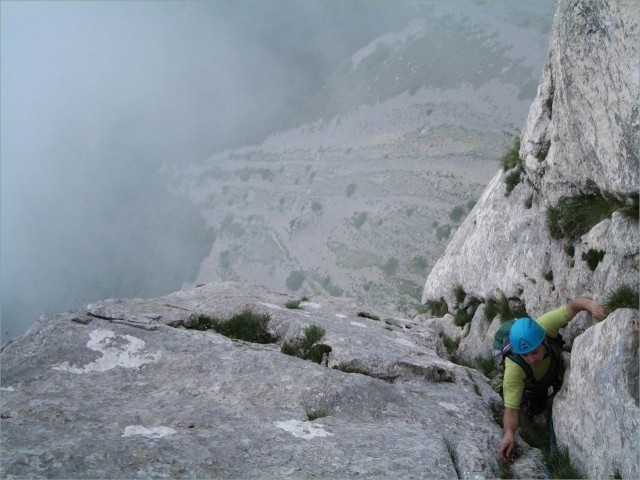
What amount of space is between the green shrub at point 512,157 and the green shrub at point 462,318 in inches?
167

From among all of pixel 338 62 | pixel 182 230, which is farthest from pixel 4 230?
pixel 338 62

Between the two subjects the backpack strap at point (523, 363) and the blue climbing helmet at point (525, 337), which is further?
the backpack strap at point (523, 363)

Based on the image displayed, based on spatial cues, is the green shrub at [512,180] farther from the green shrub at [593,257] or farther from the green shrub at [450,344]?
the green shrub at [593,257]

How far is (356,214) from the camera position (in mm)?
66562

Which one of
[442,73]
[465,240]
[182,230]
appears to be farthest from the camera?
[182,230]

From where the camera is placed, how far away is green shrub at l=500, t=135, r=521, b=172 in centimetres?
1367

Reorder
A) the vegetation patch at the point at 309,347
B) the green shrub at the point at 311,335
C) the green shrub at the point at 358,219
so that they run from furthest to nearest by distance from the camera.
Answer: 1. the green shrub at the point at 358,219
2. the green shrub at the point at 311,335
3. the vegetation patch at the point at 309,347

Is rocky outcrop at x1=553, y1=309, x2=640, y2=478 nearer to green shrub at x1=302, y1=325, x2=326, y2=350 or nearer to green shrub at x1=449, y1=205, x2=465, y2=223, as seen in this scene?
green shrub at x1=302, y1=325, x2=326, y2=350

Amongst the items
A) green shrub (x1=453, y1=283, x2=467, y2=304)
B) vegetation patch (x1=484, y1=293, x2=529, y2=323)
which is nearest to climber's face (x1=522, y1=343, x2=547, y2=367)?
vegetation patch (x1=484, y1=293, x2=529, y2=323)

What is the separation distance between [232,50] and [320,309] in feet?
443

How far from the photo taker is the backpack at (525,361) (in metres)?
7.97

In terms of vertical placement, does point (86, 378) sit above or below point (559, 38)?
below

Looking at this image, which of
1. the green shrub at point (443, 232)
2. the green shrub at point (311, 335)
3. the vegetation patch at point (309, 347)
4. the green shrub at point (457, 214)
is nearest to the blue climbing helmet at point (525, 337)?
the vegetation patch at point (309, 347)

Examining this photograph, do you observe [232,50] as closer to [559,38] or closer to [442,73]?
[442,73]
